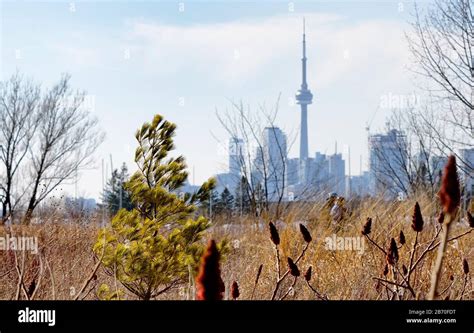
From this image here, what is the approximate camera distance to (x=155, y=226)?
9.73ft

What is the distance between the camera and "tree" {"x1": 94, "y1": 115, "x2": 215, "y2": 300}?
288cm

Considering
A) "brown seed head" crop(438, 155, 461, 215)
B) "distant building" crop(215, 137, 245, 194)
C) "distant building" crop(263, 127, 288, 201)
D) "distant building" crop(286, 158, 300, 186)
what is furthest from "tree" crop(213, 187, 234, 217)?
"brown seed head" crop(438, 155, 461, 215)

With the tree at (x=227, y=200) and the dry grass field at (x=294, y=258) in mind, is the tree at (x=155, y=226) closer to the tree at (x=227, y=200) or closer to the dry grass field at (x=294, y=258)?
the dry grass field at (x=294, y=258)

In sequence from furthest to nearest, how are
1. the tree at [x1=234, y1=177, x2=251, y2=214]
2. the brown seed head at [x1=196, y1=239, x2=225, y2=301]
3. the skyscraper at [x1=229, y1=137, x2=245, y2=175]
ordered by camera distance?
1. the skyscraper at [x1=229, y1=137, x2=245, y2=175]
2. the tree at [x1=234, y1=177, x2=251, y2=214]
3. the brown seed head at [x1=196, y1=239, x2=225, y2=301]

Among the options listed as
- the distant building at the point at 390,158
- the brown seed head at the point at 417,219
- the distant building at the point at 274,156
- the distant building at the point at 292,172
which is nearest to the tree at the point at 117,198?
the distant building at the point at 274,156

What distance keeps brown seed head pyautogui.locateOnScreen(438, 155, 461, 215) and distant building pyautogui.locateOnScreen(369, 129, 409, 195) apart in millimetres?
8374

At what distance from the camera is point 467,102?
6.82 m

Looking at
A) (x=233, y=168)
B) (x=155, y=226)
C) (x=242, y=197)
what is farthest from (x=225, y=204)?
(x=155, y=226)

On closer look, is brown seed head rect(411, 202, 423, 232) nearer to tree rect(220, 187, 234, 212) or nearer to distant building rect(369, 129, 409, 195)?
tree rect(220, 187, 234, 212)
